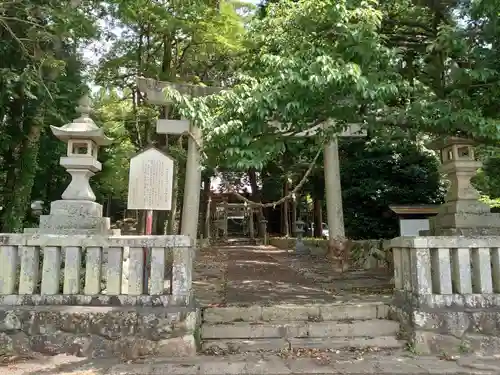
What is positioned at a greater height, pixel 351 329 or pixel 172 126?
pixel 172 126

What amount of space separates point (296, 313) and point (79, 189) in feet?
10.1

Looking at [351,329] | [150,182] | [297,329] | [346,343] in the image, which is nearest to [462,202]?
[351,329]

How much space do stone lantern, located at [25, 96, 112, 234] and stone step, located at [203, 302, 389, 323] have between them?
1.74 metres

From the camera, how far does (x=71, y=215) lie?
4.88m

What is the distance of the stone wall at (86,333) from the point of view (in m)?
4.07

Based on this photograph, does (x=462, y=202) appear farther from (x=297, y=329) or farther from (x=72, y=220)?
(x=72, y=220)

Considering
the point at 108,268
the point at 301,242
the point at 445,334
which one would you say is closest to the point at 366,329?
the point at 445,334

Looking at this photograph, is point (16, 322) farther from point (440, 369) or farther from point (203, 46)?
point (203, 46)

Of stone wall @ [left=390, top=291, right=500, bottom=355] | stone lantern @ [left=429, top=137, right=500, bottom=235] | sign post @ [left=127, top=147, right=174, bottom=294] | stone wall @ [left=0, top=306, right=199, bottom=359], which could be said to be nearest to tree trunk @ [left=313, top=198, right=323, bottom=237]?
sign post @ [left=127, top=147, right=174, bottom=294]

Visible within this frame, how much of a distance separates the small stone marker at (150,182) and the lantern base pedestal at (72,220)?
1.58m

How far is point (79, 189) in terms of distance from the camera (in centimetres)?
512

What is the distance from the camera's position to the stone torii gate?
1021cm

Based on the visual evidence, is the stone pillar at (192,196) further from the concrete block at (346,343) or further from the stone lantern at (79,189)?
the concrete block at (346,343)

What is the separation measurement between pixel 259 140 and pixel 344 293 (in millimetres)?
2905
